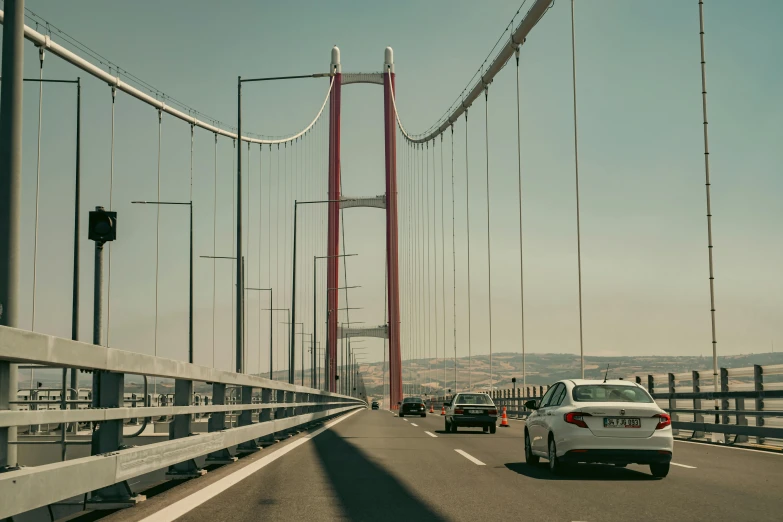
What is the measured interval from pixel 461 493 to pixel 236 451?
6.23 metres

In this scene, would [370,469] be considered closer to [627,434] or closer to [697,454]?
[627,434]

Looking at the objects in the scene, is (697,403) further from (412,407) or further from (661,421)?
(412,407)

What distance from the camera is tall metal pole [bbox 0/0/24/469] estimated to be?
8867 mm

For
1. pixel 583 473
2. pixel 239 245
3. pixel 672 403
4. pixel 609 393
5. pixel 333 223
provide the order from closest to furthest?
pixel 583 473 < pixel 609 393 < pixel 672 403 < pixel 239 245 < pixel 333 223

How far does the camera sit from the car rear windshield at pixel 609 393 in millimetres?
12656

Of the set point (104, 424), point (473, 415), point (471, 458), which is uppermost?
point (104, 424)

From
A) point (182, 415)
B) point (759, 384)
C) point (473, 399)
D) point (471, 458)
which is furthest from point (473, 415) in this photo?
point (182, 415)

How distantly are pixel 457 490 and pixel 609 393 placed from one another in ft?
12.1

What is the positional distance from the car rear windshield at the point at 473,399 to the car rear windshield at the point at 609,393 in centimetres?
1451

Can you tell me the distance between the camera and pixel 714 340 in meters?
24.0

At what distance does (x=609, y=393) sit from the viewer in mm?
12875

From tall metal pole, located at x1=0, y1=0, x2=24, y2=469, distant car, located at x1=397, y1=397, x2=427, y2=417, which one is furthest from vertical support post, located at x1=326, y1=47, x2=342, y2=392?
tall metal pole, located at x1=0, y1=0, x2=24, y2=469

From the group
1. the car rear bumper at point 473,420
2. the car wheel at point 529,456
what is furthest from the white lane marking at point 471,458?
the car rear bumper at point 473,420

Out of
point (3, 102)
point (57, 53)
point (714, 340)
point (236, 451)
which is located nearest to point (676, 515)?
point (3, 102)
